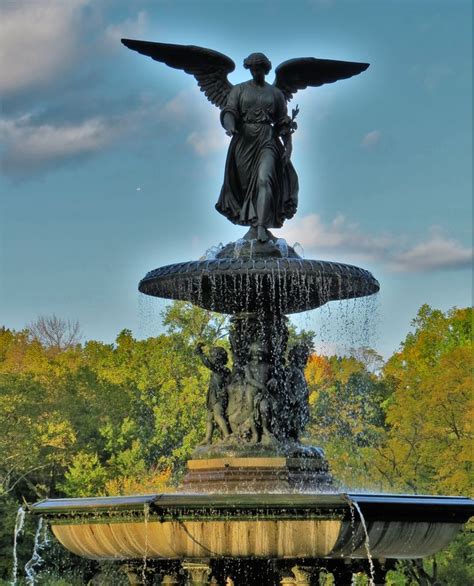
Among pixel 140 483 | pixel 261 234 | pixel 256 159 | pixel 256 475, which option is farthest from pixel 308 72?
pixel 140 483

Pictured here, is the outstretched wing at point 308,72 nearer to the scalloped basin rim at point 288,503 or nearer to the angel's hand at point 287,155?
the angel's hand at point 287,155

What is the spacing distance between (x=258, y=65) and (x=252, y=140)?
86cm

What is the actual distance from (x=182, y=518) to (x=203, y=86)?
5.74 metres

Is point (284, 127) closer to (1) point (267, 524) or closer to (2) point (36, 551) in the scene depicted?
(1) point (267, 524)

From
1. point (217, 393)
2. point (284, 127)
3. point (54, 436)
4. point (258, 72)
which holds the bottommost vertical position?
point (217, 393)

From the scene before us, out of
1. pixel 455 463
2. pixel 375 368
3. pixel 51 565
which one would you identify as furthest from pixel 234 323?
pixel 375 368

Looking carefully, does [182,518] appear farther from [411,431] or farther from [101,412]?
[101,412]

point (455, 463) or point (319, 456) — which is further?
point (455, 463)

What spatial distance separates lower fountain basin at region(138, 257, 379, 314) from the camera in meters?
12.7

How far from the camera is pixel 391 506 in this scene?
1113 cm

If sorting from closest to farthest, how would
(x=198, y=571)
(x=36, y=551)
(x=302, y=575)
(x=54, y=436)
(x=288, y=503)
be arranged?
(x=288, y=503) < (x=302, y=575) < (x=198, y=571) < (x=36, y=551) < (x=54, y=436)

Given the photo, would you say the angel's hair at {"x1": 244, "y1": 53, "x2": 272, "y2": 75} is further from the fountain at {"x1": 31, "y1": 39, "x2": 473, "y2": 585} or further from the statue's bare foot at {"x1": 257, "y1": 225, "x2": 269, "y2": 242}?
the statue's bare foot at {"x1": 257, "y1": 225, "x2": 269, "y2": 242}

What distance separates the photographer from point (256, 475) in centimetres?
1275

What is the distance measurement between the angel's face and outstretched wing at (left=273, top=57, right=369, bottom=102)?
1.54 feet
